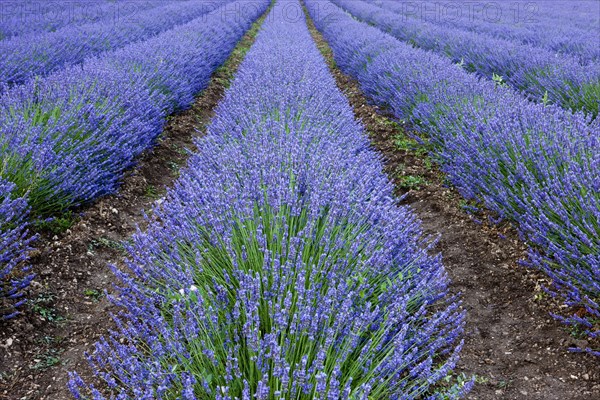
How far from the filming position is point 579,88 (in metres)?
5.09

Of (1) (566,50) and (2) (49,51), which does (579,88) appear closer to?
(1) (566,50)

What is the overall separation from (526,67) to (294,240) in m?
5.15

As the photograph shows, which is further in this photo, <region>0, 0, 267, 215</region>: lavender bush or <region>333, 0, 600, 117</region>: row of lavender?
<region>333, 0, 600, 117</region>: row of lavender

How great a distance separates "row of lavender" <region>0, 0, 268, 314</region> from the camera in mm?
2834

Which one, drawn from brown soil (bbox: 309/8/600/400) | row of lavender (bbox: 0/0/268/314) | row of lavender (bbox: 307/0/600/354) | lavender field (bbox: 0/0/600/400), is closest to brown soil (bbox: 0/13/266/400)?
lavender field (bbox: 0/0/600/400)

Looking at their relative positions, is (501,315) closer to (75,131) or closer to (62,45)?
(75,131)

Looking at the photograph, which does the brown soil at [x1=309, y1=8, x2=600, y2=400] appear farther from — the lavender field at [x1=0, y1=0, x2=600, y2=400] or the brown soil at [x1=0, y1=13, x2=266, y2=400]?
the brown soil at [x1=0, y1=13, x2=266, y2=400]

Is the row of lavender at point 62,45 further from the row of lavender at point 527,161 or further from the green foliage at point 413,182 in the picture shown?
the row of lavender at point 527,161

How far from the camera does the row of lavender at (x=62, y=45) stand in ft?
17.6

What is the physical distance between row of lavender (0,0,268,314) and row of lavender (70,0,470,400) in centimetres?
70

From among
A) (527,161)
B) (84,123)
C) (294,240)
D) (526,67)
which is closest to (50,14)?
(84,123)

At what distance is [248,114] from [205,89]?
11.8 ft

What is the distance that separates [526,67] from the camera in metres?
6.16

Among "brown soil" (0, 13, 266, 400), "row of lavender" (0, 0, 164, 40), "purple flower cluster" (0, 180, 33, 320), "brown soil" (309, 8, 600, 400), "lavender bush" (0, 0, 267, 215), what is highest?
"row of lavender" (0, 0, 164, 40)
